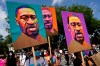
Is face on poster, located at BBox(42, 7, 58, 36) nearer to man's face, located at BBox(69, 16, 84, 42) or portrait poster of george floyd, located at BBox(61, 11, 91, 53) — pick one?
portrait poster of george floyd, located at BBox(61, 11, 91, 53)

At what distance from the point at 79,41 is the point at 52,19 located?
526 centimetres

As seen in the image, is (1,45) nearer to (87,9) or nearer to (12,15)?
(87,9)

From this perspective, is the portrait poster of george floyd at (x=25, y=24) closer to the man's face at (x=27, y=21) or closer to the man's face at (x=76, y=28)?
the man's face at (x=27, y=21)

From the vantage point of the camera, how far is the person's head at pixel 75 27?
34.3ft

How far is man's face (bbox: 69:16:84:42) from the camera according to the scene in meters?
10.5

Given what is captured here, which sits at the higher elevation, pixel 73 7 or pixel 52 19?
pixel 73 7

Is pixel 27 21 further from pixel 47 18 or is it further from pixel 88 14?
pixel 88 14

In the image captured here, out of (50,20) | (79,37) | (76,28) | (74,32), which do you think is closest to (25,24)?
(74,32)

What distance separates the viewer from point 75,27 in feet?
35.1

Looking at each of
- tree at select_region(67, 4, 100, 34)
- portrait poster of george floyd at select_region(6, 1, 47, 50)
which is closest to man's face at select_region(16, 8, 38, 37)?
portrait poster of george floyd at select_region(6, 1, 47, 50)

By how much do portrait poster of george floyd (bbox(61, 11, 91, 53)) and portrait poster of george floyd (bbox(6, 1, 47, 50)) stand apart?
0.77m

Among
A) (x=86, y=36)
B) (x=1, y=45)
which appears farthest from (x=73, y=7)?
(x=86, y=36)

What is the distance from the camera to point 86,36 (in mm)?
11180

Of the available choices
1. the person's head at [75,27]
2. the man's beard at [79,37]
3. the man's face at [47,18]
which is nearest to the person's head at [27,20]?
the person's head at [75,27]
